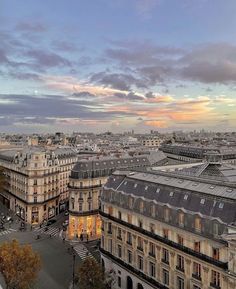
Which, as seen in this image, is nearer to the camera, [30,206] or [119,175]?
[119,175]

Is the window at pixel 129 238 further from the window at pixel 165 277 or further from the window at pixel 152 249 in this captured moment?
the window at pixel 165 277

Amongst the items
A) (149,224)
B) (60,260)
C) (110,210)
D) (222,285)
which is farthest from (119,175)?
(222,285)

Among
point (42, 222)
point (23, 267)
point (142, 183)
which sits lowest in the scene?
point (42, 222)

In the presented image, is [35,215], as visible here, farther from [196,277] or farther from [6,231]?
[196,277]

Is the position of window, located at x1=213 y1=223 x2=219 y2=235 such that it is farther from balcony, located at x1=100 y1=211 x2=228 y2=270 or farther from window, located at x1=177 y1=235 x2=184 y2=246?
window, located at x1=177 y1=235 x2=184 y2=246

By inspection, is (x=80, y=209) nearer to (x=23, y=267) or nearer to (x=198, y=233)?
(x=23, y=267)

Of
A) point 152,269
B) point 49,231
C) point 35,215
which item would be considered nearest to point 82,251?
point 49,231

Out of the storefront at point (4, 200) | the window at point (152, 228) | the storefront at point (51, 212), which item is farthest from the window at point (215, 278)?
the storefront at point (4, 200)

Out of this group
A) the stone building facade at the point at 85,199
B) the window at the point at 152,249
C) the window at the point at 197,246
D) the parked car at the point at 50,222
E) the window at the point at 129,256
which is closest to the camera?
the window at the point at 197,246
